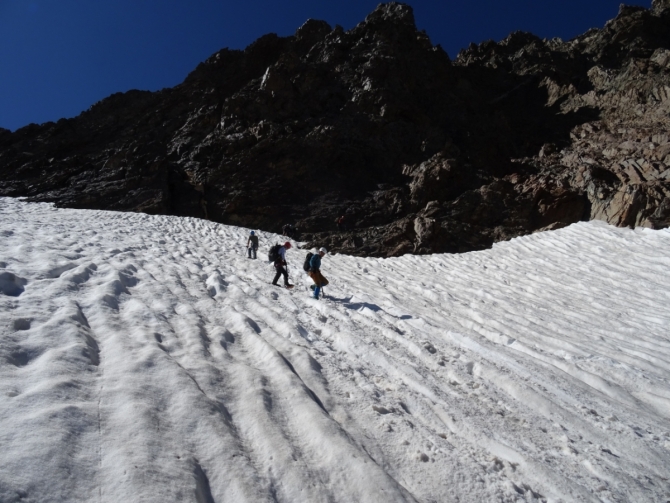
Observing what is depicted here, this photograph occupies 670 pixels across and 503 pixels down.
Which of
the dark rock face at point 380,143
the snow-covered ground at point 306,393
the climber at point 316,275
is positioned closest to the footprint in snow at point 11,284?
the snow-covered ground at point 306,393

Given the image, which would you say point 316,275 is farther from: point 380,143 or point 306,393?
point 380,143

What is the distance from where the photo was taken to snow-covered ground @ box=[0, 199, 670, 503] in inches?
96.3

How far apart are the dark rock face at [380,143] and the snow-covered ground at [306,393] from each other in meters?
10.9

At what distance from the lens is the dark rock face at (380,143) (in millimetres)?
20453

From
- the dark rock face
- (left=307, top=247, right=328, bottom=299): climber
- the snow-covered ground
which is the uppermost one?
the dark rock face

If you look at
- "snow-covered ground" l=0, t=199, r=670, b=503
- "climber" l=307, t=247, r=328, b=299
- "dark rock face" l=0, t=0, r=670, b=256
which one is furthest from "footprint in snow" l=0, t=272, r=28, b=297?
"dark rock face" l=0, t=0, r=670, b=256

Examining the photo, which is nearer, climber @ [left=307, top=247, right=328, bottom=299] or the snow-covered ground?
the snow-covered ground

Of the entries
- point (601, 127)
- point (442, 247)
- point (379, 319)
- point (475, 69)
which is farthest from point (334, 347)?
point (475, 69)

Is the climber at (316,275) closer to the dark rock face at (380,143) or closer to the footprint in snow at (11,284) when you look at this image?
the footprint in snow at (11,284)

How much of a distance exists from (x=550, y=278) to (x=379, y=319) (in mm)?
6209

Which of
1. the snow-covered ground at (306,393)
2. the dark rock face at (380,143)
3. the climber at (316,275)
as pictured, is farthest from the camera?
the dark rock face at (380,143)

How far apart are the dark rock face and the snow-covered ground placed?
10.9 metres

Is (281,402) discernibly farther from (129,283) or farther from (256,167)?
(256,167)

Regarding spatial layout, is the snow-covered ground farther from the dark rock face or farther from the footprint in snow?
the dark rock face
